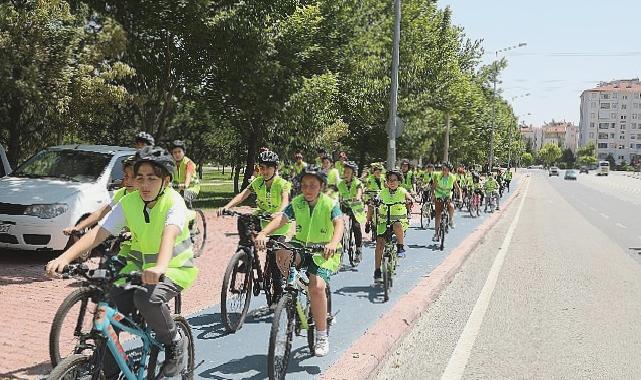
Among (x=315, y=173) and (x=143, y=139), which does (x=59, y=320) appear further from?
(x=143, y=139)

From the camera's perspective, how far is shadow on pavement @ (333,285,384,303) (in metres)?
8.62

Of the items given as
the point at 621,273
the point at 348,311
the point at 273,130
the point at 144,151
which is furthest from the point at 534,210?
the point at 144,151

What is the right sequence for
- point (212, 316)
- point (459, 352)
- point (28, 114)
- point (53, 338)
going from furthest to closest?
point (28, 114)
point (212, 316)
point (459, 352)
point (53, 338)

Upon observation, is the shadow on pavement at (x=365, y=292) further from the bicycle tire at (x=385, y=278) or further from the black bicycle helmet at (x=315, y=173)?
the black bicycle helmet at (x=315, y=173)

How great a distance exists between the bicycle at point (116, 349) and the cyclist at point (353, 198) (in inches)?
280

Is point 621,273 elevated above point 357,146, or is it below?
below

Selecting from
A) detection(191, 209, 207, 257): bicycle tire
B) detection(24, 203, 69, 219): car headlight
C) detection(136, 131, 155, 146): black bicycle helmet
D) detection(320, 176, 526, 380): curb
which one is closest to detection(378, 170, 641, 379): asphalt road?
detection(320, 176, 526, 380): curb

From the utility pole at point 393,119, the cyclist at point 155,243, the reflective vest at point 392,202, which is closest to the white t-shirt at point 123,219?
the cyclist at point 155,243

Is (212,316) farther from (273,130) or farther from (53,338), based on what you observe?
(273,130)

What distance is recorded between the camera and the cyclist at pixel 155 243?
3814mm

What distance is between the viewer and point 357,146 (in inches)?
1407

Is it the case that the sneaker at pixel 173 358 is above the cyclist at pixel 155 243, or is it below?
below

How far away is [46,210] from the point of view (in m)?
9.09

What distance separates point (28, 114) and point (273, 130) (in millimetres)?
10991
